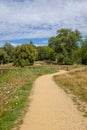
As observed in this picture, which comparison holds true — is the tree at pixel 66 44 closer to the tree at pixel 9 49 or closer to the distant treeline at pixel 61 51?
the distant treeline at pixel 61 51

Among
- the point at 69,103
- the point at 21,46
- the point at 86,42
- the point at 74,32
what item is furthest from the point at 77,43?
the point at 69,103

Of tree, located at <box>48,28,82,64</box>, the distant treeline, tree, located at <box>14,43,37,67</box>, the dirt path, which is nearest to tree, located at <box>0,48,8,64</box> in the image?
the distant treeline

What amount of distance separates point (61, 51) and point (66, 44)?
251 cm

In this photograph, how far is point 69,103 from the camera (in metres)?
15.9

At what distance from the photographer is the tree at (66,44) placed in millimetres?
88312

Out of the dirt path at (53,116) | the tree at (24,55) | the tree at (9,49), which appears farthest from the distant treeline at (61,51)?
the dirt path at (53,116)

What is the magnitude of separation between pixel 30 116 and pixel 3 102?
3.45 meters

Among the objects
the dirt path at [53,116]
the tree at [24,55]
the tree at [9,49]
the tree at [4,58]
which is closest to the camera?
the dirt path at [53,116]

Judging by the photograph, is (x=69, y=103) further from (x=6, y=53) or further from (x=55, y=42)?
(x=6, y=53)

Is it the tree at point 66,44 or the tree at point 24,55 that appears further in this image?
the tree at point 66,44

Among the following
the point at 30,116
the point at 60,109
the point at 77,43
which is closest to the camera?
the point at 30,116

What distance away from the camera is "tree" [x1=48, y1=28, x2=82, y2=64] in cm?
8831

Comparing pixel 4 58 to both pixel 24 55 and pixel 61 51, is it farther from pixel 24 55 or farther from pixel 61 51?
pixel 24 55

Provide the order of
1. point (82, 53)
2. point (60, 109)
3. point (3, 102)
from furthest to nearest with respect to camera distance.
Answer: point (82, 53), point (3, 102), point (60, 109)
